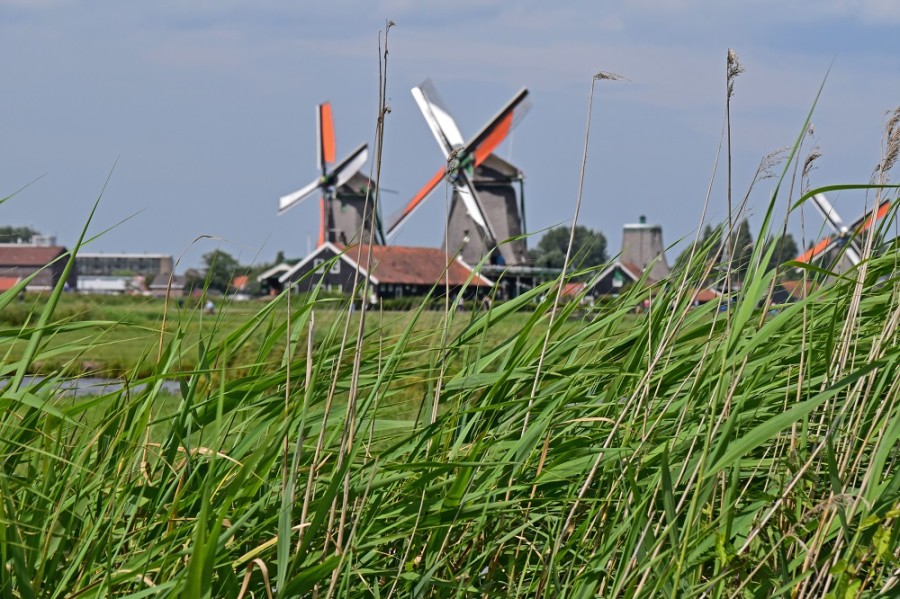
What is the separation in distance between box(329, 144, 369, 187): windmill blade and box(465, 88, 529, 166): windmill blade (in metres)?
8.93

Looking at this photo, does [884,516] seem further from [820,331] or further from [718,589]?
[820,331]

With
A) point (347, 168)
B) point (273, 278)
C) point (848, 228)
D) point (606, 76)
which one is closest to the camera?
point (606, 76)

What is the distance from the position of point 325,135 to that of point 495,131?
488 inches

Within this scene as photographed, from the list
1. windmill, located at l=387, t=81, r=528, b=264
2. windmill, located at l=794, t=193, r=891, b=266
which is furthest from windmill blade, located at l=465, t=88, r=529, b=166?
windmill, located at l=794, t=193, r=891, b=266

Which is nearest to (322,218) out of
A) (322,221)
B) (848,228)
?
(322,221)

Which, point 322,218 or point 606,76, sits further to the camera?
point 322,218

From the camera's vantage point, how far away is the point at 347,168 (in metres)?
57.0

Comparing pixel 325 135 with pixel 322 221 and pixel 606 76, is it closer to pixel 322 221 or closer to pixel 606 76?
pixel 322 221

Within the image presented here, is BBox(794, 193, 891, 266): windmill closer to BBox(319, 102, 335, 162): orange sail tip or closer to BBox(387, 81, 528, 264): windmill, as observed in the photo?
BBox(387, 81, 528, 264): windmill

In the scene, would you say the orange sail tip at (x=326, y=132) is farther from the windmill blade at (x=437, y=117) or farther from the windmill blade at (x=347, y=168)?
the windmill blade at (x=437, y=117)

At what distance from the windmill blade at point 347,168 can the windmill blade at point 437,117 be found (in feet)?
35.8

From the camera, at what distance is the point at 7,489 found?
5.82 feet

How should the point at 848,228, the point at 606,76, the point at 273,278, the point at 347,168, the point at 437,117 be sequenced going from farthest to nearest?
the point at 347,168
the point at 273,278
the point at 437,117
the point at 848,228
the point at 606,76

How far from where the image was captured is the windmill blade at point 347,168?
56.8 meters
